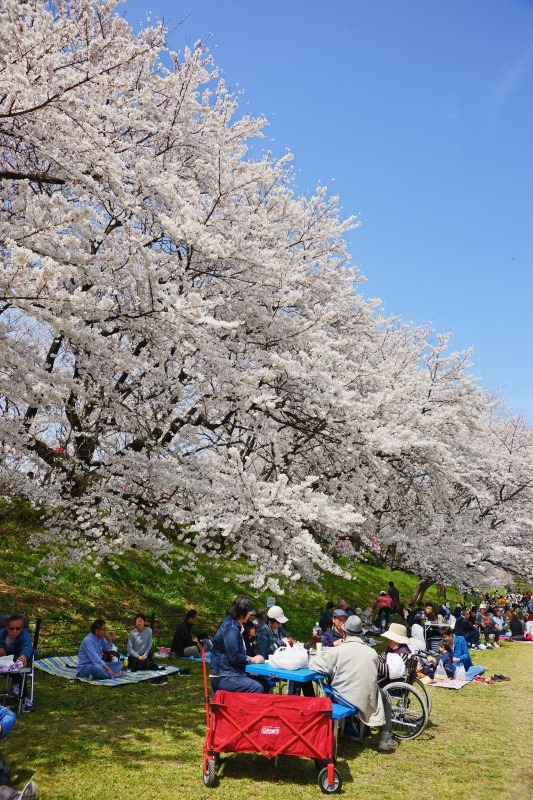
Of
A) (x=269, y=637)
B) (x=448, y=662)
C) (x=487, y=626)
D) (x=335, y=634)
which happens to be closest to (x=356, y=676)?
(x=269, y=637)

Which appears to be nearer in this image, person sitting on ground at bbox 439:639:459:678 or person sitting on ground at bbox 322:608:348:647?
person sitting on ground at bbox 322:608:348:647

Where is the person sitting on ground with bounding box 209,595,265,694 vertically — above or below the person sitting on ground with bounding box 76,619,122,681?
above

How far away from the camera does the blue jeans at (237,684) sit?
239 inches

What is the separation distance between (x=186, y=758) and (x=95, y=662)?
3.71 meters

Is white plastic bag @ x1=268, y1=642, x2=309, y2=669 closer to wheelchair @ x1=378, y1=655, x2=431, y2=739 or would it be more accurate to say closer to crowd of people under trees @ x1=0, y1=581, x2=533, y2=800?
crowd of people under trees @ x1=0, y1=581, x2=533, y2=800

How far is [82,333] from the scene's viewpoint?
7.37 meters

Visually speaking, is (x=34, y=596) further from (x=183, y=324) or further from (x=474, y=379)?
(x=474, y=379)

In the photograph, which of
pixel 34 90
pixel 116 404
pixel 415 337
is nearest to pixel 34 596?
pixel 116 404

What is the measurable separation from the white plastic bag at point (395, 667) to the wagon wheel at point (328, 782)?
2.44m

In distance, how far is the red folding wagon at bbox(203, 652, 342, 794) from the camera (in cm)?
542

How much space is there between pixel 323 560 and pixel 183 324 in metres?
4.56

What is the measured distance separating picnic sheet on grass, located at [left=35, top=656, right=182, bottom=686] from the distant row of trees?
170cm

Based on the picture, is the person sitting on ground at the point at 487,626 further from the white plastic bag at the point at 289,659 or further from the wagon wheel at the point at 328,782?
the wagon wheel at the point at 328,782

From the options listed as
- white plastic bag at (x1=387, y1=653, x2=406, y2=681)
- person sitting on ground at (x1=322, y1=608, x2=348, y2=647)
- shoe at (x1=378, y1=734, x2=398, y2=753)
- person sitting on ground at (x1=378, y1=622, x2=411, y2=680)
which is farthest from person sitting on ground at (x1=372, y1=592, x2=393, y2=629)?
shoe at (x1=378, y1=734, x2=398, y2=753)
